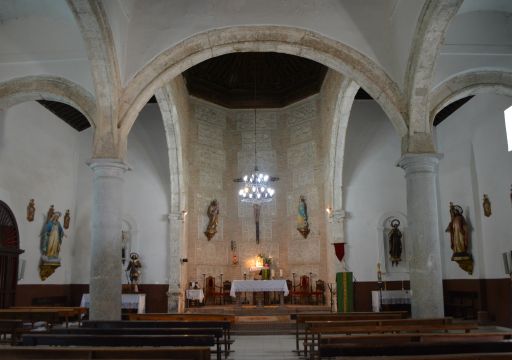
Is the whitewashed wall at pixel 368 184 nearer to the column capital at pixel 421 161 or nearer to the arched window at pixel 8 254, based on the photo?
the column capital at pixel 421 161

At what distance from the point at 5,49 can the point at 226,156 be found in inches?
384

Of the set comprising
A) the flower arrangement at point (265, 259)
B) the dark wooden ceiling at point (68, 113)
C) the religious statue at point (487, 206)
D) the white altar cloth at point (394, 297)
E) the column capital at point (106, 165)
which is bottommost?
the white altar cloth at point (394, 297)

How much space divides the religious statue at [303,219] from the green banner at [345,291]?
3.69 meters

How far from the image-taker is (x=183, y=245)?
16.6 meters

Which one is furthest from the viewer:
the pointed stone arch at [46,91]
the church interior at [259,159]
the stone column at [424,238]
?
the pointed stone arch at [46,91]

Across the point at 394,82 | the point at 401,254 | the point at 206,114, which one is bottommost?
the point at 401,254

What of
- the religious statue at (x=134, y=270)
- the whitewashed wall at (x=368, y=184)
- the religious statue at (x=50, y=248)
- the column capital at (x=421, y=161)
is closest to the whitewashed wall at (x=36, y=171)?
the religious statue at (x=50, y=248)

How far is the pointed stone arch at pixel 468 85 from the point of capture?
10078 millimetres

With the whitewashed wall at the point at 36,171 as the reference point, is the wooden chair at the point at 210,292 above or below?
below

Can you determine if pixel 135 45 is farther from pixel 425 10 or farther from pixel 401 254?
pixel 401 254

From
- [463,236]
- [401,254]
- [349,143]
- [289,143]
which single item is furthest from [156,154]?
[463,236]

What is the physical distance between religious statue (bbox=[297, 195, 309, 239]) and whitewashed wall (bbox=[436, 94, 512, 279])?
15.1 feet

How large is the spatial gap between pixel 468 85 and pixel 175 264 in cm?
1011

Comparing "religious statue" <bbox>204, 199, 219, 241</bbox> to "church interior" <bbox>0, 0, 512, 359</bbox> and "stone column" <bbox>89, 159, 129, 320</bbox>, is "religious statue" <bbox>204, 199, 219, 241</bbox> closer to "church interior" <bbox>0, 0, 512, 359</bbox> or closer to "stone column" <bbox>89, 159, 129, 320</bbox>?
"church interior" <bbox>0, 0, 512, 359</bbox>
